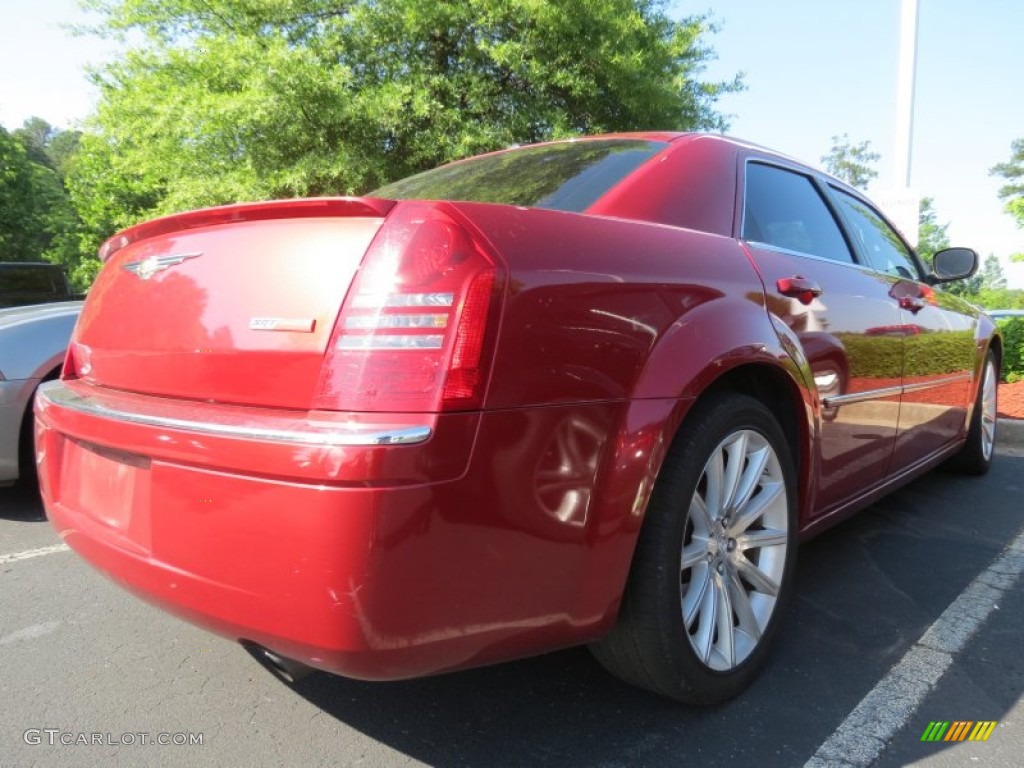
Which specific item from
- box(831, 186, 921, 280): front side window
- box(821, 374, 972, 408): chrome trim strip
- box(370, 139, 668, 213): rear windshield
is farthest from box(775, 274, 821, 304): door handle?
box(831, 186, 921, 280): front side window

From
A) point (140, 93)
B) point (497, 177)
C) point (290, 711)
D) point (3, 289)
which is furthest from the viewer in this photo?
point (140, 93)

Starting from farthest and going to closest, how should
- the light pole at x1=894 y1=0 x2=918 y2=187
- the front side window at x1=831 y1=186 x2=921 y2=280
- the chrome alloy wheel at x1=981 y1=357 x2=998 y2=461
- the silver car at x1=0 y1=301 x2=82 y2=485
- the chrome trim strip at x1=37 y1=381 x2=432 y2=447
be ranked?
1. the light pole at x1=894 y1=0 x2=918 y2=187
2. the chrome alloy wheel at x1=981 y1=357 x2=998 y2=461
3. the silver car at x1=0 y1=301 x2=82 y2=485
4. the front side window at x1=831 y1=186 x2=921 y2=280
5. the chrome trim strip at x1=37 y1=381 x2=432 y2=447

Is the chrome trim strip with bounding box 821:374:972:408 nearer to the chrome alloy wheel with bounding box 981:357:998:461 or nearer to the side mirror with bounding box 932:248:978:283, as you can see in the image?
the side mirror with bounding box 932:248:978:283

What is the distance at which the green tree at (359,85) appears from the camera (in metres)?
7.84

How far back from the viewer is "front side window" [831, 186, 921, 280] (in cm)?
332

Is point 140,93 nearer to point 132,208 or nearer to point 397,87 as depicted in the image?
point 397,87

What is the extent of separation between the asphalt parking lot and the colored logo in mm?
21

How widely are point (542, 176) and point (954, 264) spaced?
315cm

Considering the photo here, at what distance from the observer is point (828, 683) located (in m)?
2.21

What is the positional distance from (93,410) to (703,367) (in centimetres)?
159

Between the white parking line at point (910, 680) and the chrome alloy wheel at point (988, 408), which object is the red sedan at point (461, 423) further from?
the chrome alloy wheel at point (988, 408)

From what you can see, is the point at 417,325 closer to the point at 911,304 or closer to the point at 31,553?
the point at 911,304

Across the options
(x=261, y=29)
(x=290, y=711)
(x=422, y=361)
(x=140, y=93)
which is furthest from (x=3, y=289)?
(x=422, y=361)

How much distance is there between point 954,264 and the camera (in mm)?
4285
